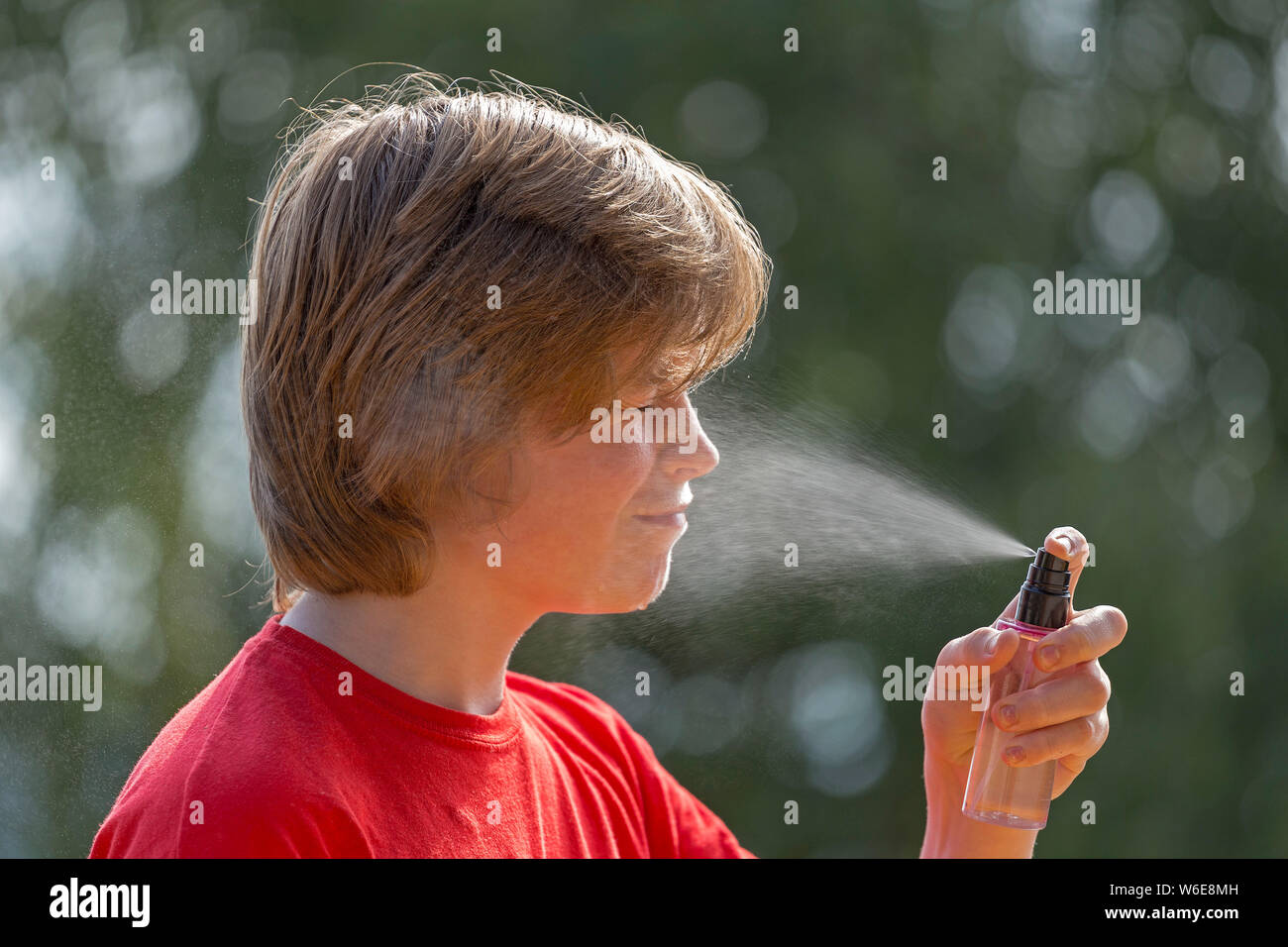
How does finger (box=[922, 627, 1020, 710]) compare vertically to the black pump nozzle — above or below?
below

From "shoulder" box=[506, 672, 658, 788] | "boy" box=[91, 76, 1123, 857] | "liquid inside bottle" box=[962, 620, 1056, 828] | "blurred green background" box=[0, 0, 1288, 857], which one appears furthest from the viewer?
"blurred green background" box=[0, 0, 1288, 857]

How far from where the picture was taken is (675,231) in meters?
1.00

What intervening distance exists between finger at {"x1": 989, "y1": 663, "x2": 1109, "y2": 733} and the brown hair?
43 cm

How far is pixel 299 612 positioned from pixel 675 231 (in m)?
0.48

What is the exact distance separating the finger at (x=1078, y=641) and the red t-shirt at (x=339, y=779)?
1.57ft

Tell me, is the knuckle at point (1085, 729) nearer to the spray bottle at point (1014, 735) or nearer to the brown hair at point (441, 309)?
the spray bottle at point (1014, 735)

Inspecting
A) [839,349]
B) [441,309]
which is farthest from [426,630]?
[839,349]

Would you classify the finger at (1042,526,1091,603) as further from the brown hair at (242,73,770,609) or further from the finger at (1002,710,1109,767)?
the brown hair at (242,73,770,609)

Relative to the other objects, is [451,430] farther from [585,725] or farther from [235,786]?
[585,725]

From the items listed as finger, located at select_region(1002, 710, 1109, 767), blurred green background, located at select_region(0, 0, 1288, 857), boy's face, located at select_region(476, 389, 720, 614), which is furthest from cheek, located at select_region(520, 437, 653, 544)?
blurred green background, located at select_region(0, 0, 1288, 857)

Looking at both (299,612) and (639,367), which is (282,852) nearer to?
(299,612)

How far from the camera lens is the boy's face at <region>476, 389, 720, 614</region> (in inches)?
39.1

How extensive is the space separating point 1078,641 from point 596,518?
0.44 meters

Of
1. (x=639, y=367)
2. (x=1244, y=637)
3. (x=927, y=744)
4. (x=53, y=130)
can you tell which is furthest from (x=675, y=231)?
Result: (x=1244, y=637)
